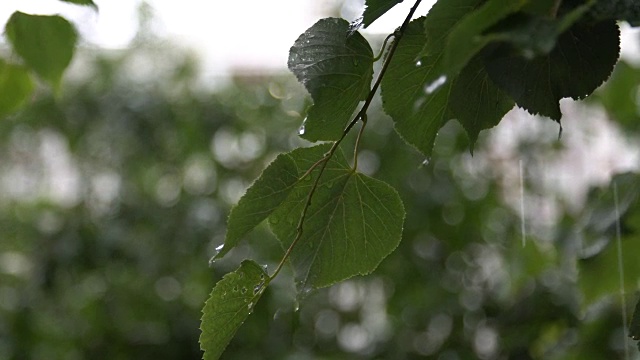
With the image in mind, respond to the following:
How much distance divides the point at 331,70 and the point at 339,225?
5 cm

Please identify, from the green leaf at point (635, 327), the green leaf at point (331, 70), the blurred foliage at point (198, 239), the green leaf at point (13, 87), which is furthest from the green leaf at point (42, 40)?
the blurred foliage at point (198, 239)

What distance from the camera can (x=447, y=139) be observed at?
47.5 inches

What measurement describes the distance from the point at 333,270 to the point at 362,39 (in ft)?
0.26

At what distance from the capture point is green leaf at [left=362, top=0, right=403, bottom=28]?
0.26 meters

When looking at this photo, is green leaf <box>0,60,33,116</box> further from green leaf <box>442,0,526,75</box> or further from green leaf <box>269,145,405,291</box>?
green leaf <box>442,0,526,75</box>

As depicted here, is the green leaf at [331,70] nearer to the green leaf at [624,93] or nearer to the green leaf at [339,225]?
the green leaf at [339,225]

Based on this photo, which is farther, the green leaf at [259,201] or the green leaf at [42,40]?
the green leaf at [42,40]

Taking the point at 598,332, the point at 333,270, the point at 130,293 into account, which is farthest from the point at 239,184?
the point at 333,270

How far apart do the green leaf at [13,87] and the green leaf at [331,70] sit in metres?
0.27

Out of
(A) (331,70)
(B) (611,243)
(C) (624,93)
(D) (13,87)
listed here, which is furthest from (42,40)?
(C) (624,93)

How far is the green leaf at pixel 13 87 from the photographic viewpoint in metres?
0.49

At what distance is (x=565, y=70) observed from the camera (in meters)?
0.23

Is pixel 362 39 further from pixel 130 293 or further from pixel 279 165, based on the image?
pixel 130 293

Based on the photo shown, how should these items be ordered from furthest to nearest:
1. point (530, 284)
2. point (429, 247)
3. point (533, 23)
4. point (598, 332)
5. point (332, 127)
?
point (429, 247) < point (530, 284) < point (598, 332) < point (332, 127) < point (533, 23)
